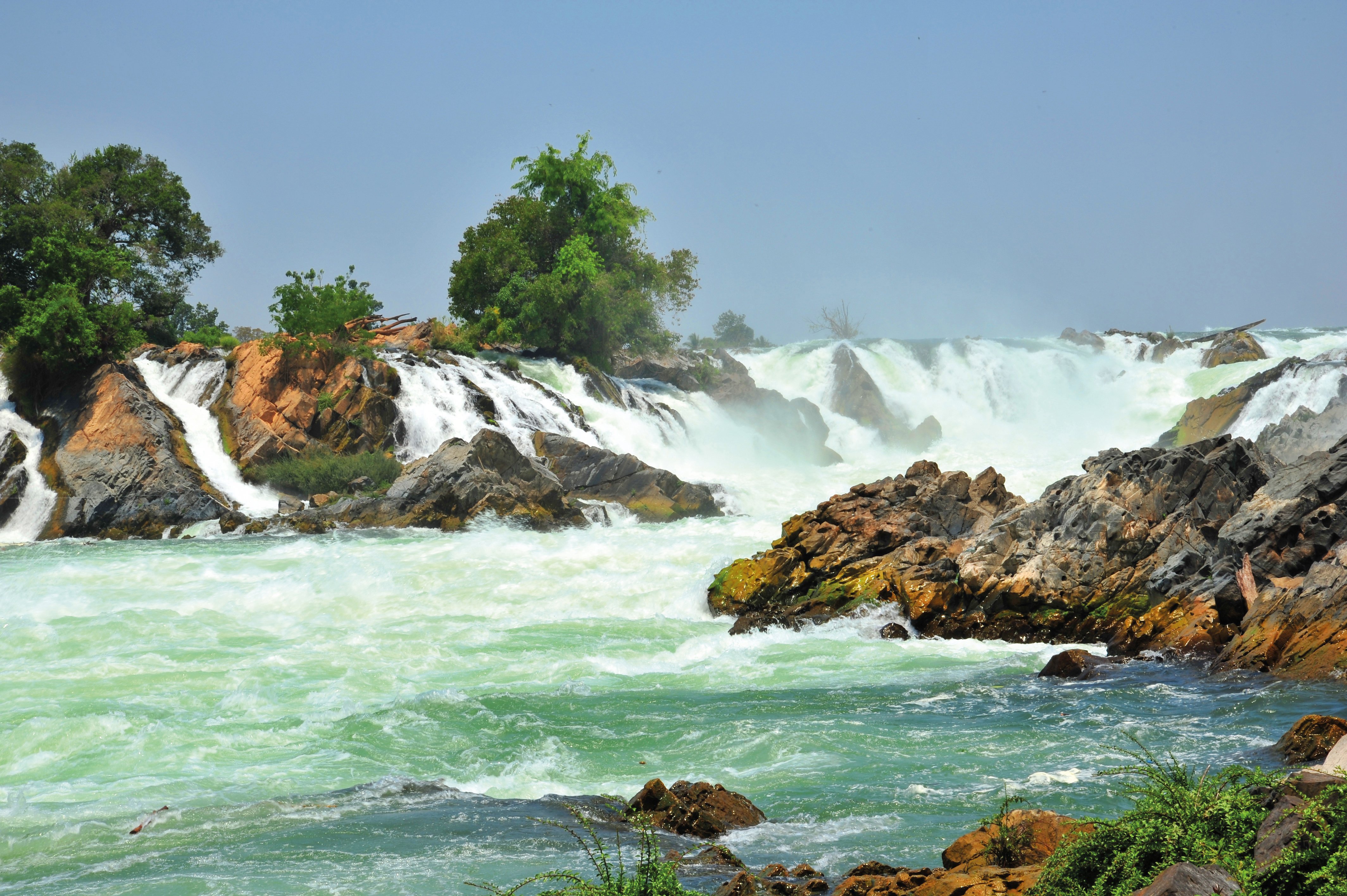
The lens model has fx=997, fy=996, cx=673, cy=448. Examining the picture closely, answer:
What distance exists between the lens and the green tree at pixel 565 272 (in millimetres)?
43031

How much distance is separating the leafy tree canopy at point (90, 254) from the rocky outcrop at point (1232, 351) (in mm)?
43942

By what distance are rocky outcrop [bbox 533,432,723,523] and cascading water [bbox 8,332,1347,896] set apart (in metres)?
5.55

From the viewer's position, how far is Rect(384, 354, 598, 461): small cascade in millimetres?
31266

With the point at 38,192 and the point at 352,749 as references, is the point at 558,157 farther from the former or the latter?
the point at 352,749

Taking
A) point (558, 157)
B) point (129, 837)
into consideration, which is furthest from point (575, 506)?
point (558, 157)

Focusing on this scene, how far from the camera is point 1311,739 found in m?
7.52

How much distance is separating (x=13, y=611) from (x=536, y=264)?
32734 millimetres

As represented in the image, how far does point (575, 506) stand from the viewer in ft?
87.8

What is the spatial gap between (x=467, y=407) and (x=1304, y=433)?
23.5 meters

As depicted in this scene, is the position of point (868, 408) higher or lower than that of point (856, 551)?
higher

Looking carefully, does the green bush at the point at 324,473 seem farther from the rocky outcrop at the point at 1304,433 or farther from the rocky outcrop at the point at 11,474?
the rocky outcrop at the point at 1304,433

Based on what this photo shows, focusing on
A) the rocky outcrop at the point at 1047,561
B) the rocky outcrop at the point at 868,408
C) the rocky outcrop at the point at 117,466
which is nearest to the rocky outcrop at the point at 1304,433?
the rocky outcrop at the point at 1047,561

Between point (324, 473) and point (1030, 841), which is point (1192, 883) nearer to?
point (1030, 841)

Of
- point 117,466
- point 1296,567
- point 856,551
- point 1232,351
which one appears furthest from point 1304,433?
point 117,466
